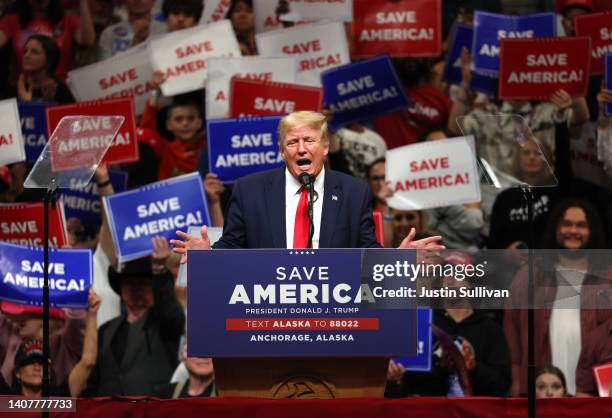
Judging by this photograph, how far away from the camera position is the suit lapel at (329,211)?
492cm

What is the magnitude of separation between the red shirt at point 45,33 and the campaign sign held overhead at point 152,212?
2041 mm

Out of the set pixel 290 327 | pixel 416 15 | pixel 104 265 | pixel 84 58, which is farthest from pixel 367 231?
pixel 84 58

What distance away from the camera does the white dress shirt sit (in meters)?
4.94

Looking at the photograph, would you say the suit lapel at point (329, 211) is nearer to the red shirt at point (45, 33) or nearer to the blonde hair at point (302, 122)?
the blonde hair at point (302, 122)

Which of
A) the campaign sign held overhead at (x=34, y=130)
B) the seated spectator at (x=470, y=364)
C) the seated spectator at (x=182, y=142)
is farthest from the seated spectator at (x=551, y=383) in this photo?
the campaign sign held overhead at (x=34, y=130)

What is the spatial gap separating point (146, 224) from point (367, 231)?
259 centimetres

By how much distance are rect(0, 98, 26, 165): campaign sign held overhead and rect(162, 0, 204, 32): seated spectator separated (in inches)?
55.8

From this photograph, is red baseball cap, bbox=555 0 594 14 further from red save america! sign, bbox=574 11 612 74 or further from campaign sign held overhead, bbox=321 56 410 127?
campaign sign held overhead, bbox=321 56 410 127

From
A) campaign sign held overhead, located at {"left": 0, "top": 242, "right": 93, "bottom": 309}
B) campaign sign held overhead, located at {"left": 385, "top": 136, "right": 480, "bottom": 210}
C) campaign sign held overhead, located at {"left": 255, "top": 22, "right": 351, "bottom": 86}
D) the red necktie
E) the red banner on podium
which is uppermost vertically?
campaign sign held overhead, located at {"left": 255, "top": 22, "right": 351, "bottom": 86}

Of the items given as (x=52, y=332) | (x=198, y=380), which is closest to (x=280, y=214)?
(x=198, y=380)


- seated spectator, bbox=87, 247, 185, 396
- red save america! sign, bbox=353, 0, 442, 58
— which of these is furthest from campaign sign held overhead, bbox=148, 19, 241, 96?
seated spectator, bbox=87, 247, 185, 396

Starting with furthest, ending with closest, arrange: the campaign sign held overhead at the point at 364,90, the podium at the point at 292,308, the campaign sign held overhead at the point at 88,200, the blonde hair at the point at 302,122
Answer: the campaign sign held overhead at the point at 364,90 → the campaign sign held overhead at the point at 88,200 → the blonde hair at the point at 302,122 → the podium at the point at 292,308

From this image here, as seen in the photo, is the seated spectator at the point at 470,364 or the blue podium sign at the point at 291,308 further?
the seated spectator at the point at 470,364

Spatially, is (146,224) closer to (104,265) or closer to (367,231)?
(104,265)
